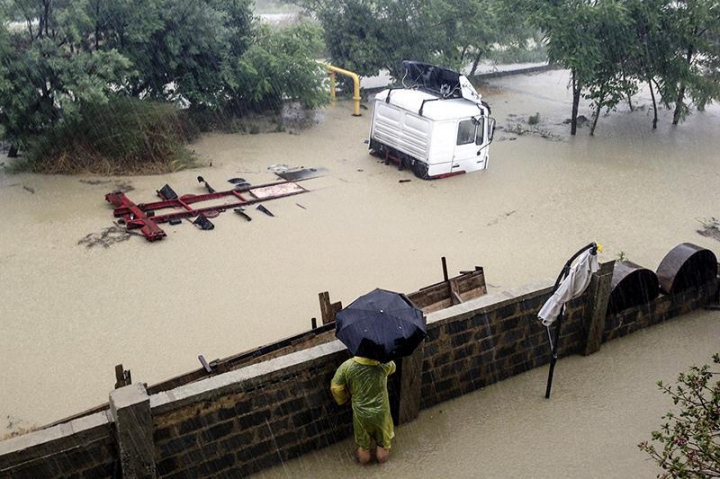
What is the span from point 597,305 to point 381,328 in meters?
3.35

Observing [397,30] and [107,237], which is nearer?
[107,237]

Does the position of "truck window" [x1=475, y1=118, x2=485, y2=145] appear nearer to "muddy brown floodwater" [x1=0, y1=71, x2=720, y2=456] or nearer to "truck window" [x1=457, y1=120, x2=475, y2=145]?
"truck window" [x1=457, y1=120, x2=475, y2=145]

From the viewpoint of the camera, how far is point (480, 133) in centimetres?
1555

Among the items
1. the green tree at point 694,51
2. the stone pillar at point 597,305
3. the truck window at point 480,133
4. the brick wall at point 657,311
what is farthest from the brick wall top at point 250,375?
the green tree at point 694,51

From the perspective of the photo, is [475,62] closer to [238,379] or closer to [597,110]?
[597,110]

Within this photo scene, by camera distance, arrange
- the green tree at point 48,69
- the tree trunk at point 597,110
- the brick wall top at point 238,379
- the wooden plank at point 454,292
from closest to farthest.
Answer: the brick wall top at point 238,379 < the wooden plank at point 454,292 < the green tree at point 48,69 < the tree trunk at point 597,110

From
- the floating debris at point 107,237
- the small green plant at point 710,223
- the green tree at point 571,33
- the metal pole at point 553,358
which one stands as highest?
the green tree at point 571,33

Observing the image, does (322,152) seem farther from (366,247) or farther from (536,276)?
(536,276)

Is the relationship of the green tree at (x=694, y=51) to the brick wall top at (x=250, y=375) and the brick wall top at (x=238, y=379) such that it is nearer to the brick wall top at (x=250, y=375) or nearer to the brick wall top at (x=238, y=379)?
the brick wall top at (x=250, y=375)

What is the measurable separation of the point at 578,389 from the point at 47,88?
469 inches

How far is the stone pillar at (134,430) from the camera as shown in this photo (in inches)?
209

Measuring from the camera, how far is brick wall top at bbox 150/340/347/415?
5.61 meters

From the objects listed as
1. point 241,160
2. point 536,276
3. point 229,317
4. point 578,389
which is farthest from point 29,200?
point 578,389

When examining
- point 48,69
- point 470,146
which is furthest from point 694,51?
point 48,69
